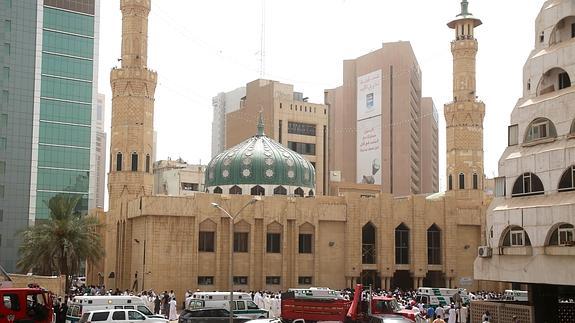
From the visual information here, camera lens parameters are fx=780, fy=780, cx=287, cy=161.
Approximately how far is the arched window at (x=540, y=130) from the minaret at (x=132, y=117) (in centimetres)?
2974

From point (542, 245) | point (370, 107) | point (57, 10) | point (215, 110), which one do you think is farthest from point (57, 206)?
point (215, 110)

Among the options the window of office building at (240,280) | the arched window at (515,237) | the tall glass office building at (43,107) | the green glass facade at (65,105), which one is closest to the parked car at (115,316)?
the arched window at (515,237)

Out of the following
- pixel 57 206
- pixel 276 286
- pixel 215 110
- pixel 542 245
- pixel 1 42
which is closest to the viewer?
pixel 542 245

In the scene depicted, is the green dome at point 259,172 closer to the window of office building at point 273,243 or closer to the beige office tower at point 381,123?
the window of office building at point 273,243

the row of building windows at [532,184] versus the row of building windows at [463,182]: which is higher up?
the row of building windows at [463,182]

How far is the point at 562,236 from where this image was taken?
23.5 m

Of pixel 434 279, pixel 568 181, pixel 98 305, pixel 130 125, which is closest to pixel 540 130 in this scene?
pixel 568 181

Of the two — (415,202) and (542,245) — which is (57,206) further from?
(542,245)

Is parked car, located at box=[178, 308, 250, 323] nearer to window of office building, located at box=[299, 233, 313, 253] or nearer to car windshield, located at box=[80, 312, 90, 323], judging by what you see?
car windshield, located at box=[80, 312, 90, 323]

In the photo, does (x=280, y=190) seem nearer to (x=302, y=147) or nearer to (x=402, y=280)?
(x=402, y=280)

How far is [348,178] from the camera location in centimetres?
10894

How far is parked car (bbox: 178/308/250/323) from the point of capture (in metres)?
27.9

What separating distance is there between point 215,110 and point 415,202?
342 ft

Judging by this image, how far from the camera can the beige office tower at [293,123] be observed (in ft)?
292
